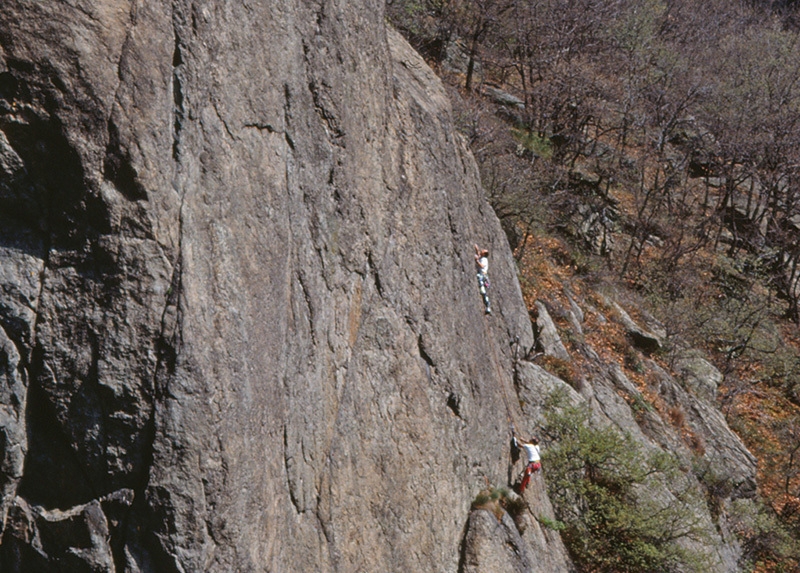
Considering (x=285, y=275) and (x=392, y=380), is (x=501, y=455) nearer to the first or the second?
(x=392, y=380)

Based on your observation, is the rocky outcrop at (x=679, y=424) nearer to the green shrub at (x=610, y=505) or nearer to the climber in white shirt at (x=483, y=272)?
the green shrub at (x=610, y=505)

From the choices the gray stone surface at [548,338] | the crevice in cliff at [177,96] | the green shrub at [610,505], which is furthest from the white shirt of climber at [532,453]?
the crevice in cliff at [177,96]

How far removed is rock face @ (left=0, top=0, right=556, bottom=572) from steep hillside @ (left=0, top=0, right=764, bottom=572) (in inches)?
0.6

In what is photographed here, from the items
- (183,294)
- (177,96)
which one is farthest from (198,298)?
(177,96)

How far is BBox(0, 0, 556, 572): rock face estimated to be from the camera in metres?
4.27

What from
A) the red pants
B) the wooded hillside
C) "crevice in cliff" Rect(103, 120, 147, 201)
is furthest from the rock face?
the wooded hillside

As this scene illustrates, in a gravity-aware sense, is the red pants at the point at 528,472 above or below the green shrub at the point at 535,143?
below

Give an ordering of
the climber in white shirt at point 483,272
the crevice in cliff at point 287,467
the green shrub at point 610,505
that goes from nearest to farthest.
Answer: the crevice in cliff at point 287,467 → the climber in white shirt at point 483,272 → the green shrub at point 610,505

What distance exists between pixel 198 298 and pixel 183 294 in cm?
13

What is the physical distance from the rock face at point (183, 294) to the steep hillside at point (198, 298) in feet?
0.05

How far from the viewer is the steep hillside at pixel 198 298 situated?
4.28m

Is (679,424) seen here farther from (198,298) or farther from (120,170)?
(120,170)

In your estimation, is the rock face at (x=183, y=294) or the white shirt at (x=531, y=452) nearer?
the rock face at (x=183, y=294)

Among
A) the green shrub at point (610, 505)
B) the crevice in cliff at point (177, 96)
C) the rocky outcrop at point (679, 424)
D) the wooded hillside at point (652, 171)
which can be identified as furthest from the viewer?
the wooded hillside at point (652, 171)
